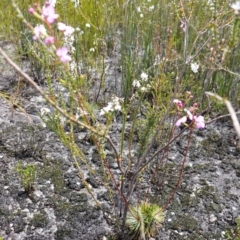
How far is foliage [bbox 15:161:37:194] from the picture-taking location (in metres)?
1.84

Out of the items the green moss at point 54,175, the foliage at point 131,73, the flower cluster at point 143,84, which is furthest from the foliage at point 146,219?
the flower cluster at point 143,84

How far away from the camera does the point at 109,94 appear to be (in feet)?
9.18

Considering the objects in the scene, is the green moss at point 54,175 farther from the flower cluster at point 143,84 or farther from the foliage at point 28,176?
the flower cluster at point 143,84

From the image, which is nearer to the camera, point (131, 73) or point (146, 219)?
point (146, 219)

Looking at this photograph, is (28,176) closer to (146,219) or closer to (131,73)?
(146,219)

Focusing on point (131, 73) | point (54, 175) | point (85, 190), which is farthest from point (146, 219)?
point (131, 73)

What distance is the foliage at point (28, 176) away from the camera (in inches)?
72.4

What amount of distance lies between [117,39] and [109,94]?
30.0 inches

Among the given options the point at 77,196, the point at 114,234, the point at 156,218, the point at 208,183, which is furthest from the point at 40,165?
the point at 208,183

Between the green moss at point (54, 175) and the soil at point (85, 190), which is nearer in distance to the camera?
the soil at point (85, 190)

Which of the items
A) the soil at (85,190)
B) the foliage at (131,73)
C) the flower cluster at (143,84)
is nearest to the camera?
the flower cluster at (143,84)

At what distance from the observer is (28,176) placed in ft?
6.13

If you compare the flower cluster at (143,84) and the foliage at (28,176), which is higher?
the flower cluster at (143,84)

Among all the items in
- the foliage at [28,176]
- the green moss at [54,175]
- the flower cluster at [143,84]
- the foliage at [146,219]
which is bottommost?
the foliage at [146,219]
